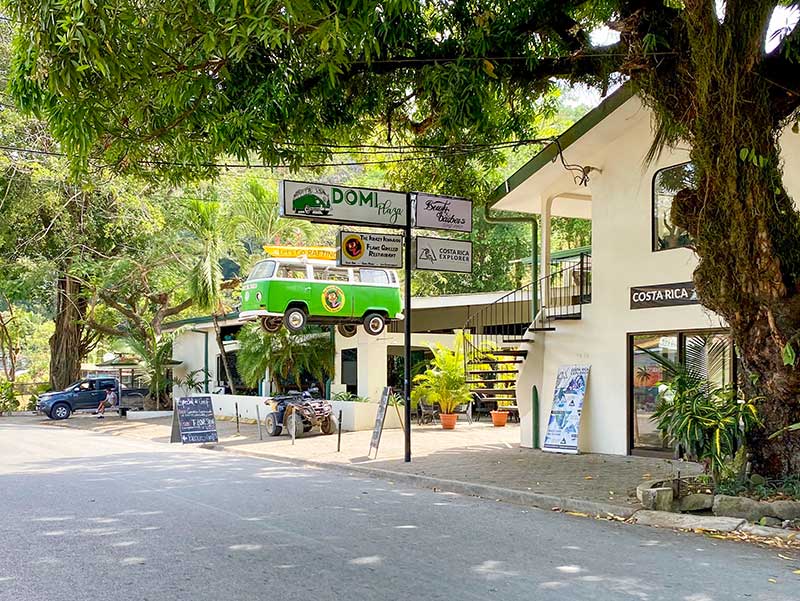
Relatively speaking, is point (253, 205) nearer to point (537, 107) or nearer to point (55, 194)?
point (55, 194)

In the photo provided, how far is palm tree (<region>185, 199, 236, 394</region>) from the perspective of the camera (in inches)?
1007

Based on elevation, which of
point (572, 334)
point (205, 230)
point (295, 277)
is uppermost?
point (205, 230)

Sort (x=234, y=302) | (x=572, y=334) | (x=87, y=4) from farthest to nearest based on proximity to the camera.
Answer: (x=234, y=302)
(x=572, y=334)
(x=87, y=4)

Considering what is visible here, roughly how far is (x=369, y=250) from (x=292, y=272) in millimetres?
6872

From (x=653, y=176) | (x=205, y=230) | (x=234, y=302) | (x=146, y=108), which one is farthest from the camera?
(x=234, y=302)

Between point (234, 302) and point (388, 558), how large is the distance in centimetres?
2926

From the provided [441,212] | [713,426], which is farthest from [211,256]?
[713,426]

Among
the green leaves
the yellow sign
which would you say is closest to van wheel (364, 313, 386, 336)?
the yellow sign

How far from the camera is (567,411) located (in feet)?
50.2

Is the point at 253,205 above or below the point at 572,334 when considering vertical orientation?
above

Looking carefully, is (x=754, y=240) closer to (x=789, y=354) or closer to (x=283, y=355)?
(x=789, y=354)

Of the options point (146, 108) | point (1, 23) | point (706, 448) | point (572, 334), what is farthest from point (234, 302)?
point (706, 448)

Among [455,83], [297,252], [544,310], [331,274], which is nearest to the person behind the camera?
[455,83]

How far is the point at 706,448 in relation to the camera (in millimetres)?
9469
